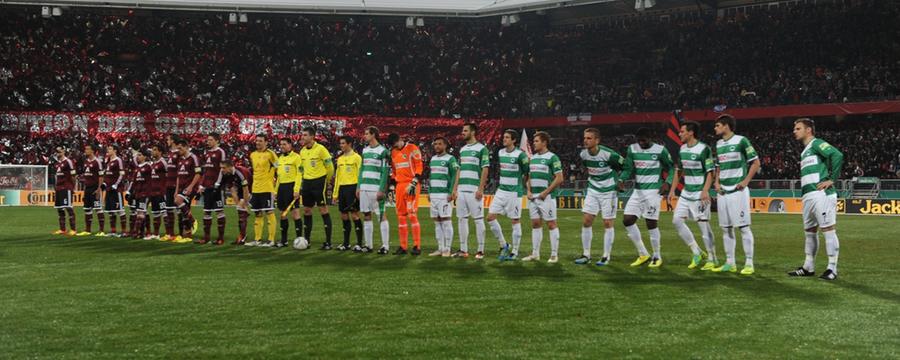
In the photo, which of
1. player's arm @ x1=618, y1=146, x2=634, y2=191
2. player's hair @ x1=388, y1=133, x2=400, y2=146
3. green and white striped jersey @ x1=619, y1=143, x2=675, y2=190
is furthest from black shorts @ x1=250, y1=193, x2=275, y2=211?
green and white striped jersey @ x1=619, y1=143, x2=675, y2=190

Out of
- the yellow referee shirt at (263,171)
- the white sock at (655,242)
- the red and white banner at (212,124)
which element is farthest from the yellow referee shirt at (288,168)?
the red and white banner at (212,124)

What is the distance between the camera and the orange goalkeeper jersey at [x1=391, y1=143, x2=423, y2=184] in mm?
15109

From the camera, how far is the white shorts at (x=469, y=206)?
14406mm

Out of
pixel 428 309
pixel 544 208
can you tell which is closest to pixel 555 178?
pixel 544 208

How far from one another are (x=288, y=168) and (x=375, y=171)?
7.56ft

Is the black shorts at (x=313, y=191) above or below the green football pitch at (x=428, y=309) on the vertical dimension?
above

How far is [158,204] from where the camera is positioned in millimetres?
18797

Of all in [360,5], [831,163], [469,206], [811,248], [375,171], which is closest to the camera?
[831,163]

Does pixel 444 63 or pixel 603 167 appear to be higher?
pixel 444 63

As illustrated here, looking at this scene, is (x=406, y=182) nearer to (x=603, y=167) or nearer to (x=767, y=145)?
(x=603, y=167)

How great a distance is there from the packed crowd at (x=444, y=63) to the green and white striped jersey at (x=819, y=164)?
1309 inches

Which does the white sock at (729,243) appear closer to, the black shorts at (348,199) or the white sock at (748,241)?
the white sock at (748,241)

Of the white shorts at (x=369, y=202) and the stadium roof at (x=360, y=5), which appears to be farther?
the stadium roof at (x=360, y=5)

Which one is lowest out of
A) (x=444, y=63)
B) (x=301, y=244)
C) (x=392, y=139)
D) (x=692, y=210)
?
(x=301, y=244)
